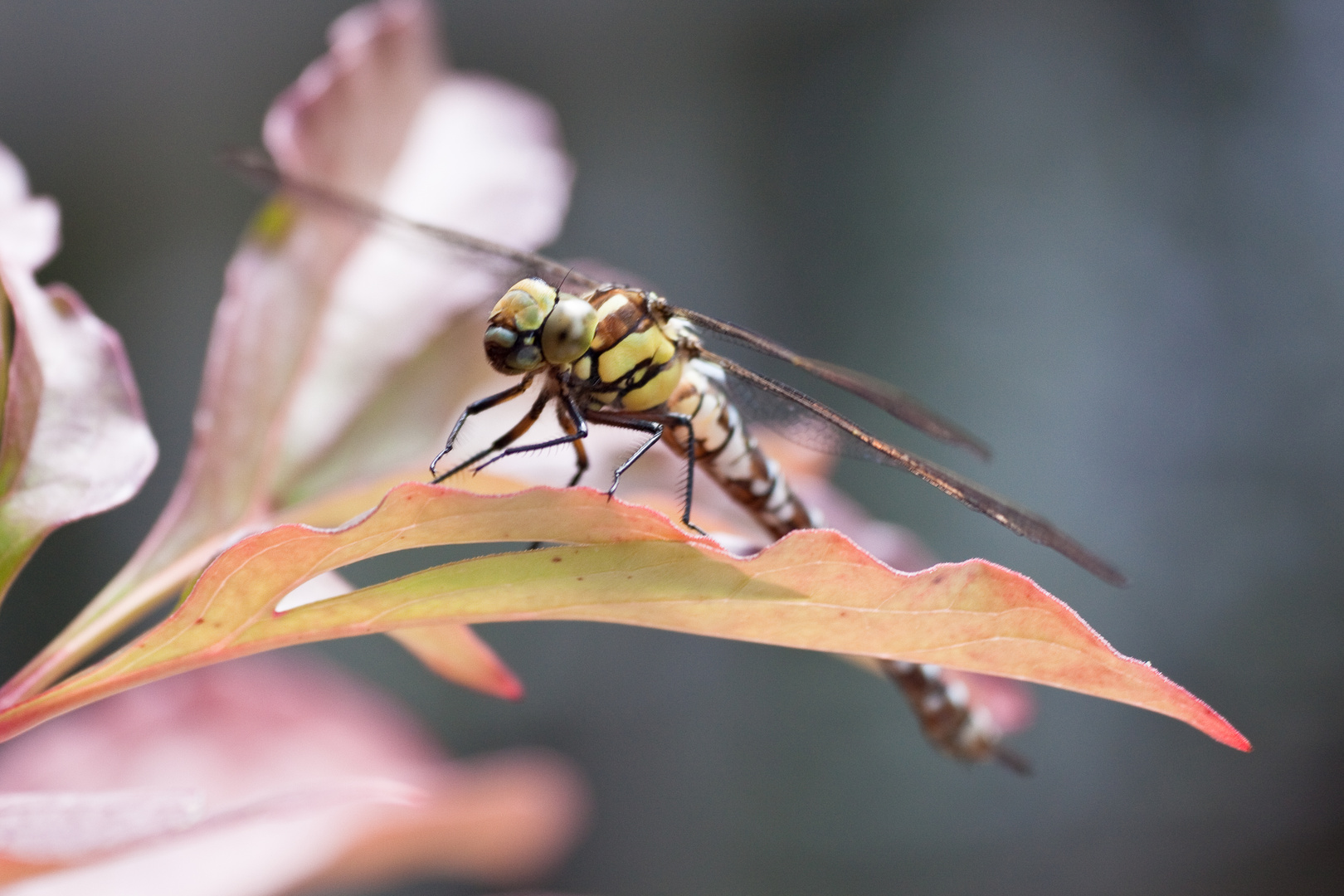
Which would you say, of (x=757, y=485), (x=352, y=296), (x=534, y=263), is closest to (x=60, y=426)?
(x=352, y=296)

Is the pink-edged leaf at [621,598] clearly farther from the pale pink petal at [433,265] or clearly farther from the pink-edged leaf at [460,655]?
the pale pink petal at [433,265]

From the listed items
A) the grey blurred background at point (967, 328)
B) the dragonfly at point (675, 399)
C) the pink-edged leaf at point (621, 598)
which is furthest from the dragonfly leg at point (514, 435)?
the grey blurred background at point (967, 328)

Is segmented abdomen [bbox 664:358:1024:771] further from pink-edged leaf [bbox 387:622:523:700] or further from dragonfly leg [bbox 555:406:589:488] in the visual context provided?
pink-edged leaf [bbox 387:622:523:700]

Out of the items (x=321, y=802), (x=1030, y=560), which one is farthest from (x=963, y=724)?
(x=1030, y=560)

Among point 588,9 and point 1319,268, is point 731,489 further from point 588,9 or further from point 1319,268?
point 1319,268

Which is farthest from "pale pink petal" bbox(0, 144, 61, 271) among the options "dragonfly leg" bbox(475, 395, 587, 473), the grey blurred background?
the grey blurred background
